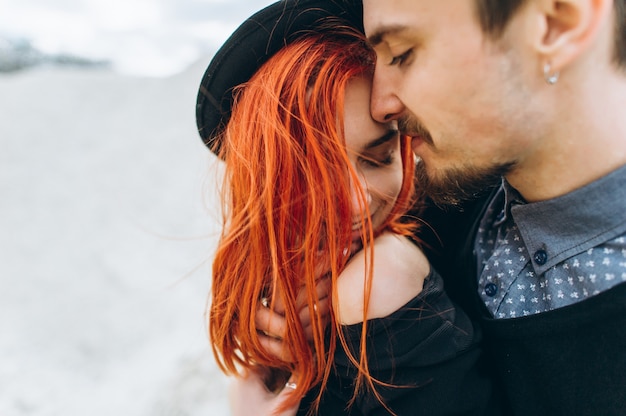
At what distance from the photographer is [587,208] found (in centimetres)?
99

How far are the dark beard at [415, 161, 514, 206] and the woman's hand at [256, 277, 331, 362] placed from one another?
38cm

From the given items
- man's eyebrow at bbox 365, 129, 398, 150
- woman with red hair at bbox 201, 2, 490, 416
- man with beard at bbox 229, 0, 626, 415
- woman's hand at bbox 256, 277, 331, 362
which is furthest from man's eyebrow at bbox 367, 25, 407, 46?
woman's hand at bbox 256, 277, 331, 362

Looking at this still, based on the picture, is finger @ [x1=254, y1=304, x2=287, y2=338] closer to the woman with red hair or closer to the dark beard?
the woman with red hair

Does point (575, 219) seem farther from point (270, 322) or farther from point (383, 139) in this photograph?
point (270, 322)

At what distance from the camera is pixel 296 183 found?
1222 mm

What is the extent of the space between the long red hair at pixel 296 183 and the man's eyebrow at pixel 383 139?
0.09m

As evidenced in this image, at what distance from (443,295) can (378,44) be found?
0.61m

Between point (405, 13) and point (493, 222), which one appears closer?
point (405, 13)

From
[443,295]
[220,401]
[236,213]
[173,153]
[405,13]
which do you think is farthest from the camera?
[173,153]

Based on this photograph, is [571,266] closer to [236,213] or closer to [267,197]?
[267,197]

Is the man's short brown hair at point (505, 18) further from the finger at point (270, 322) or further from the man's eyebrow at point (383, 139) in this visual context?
the finger at point (270, 322)

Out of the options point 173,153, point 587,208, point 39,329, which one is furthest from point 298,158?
point 173,153

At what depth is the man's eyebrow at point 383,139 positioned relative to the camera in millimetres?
1234

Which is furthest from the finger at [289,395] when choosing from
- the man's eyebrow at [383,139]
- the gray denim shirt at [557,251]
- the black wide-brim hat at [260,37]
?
the black wide-brim hat at [260,37]
